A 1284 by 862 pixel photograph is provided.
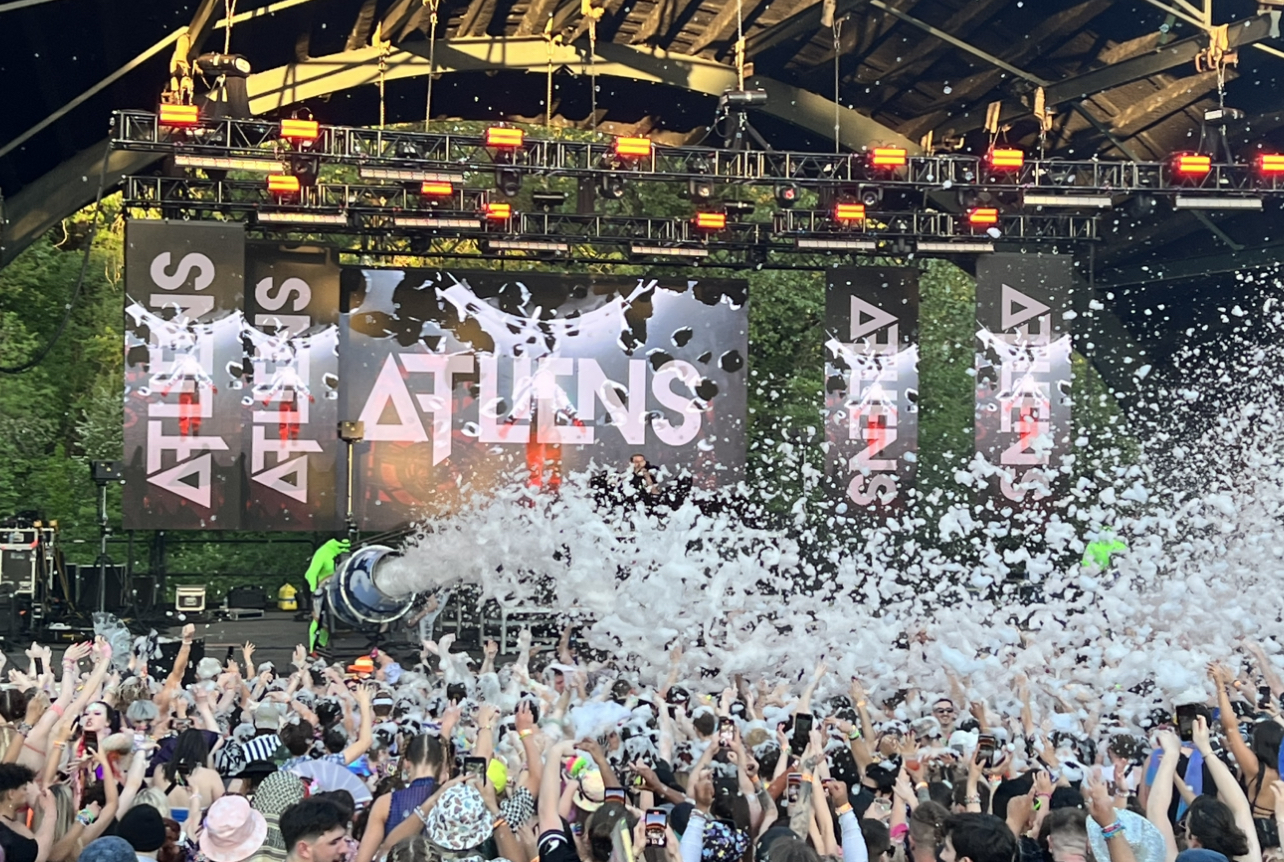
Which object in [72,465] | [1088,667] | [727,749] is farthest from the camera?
[72,465]

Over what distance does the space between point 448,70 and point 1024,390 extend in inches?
299

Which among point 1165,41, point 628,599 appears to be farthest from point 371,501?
point 1165,41

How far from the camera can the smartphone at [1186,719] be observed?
518 cm

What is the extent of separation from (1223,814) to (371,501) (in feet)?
47.2

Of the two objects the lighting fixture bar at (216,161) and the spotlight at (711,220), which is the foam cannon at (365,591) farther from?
the spotlight at (711,220)

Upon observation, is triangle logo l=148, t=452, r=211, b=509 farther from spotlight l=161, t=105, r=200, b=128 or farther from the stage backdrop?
spotlight l=161, t=105, r=200, b=128

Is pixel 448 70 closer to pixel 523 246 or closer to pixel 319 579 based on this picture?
pixel 523 246

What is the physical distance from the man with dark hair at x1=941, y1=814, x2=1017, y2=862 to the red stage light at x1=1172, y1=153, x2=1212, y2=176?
547 inches

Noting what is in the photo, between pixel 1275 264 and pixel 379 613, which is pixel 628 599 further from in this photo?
pixel 1275 264

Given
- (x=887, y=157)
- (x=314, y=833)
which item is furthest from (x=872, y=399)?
(x=314, y=833)

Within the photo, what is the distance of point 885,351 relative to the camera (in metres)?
18.8

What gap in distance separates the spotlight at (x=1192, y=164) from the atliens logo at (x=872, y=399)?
367 cm

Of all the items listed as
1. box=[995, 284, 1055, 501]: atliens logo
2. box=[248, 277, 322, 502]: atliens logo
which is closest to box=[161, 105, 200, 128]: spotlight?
box=[248, 277, 322, 502]: atliens logo

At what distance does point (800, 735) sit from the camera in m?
5.63
